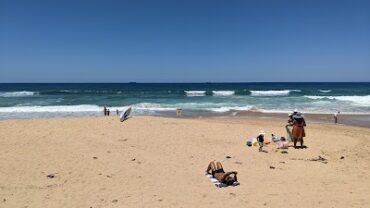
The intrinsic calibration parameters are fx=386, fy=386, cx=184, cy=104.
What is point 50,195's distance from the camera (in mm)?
7266

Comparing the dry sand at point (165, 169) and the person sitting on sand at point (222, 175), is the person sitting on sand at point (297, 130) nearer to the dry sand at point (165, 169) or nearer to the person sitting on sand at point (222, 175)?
the dry sand at point (165, 169)

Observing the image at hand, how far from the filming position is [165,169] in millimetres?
9289

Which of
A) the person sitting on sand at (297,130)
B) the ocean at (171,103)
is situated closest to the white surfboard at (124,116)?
the person sitting on sand at (297,130)

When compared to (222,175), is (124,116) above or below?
above

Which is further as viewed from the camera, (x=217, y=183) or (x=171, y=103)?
(x=171, y=103)

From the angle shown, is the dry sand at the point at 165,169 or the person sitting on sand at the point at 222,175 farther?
the person sitting on sand at the point at 222,175

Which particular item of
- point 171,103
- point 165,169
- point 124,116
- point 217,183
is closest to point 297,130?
point 165,169

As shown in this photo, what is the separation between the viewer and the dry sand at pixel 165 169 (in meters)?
7.03

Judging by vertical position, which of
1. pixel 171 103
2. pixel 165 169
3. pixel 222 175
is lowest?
pixel 171 103

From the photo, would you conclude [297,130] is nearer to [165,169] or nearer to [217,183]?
[165,169]

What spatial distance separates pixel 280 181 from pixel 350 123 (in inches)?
575

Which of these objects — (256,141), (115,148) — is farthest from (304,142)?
(115,148)

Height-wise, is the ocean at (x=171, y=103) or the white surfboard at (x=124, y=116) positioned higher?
the white surfboard at (x=124, y=116)

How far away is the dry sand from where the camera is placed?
23.1ft
